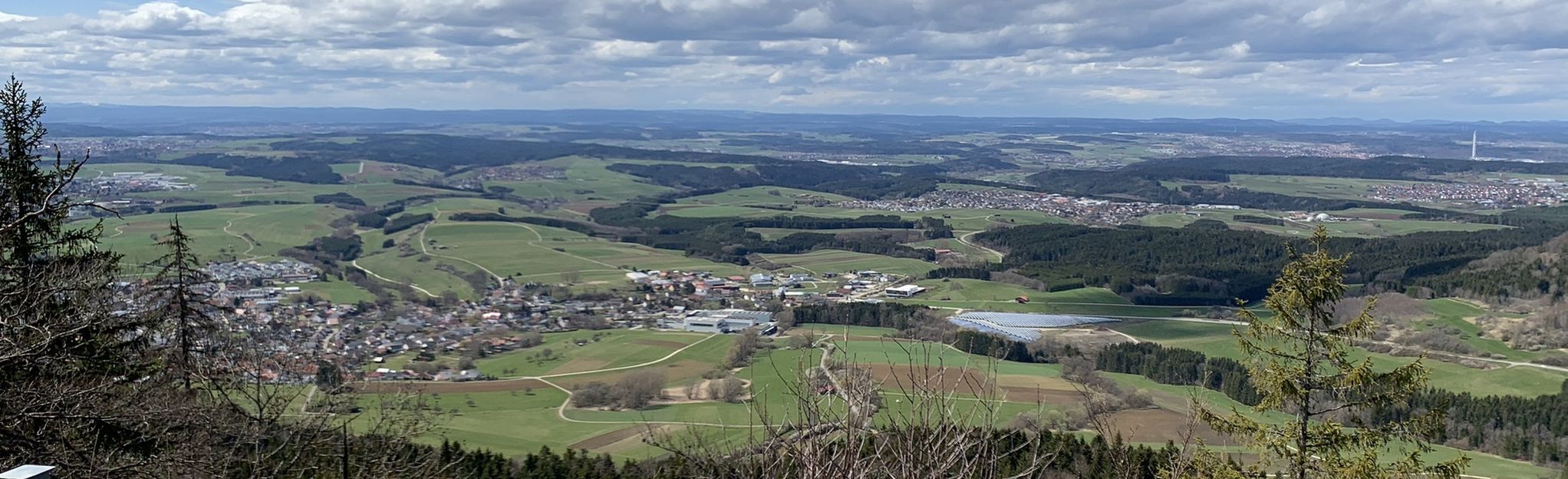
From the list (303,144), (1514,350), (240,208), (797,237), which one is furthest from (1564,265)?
(303,144)

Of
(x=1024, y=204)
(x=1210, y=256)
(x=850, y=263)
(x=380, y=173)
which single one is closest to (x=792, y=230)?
(x=850, y=263)

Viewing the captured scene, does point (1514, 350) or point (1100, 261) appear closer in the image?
point (1514, 350)

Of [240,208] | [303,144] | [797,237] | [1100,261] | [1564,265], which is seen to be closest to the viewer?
[1564,265]

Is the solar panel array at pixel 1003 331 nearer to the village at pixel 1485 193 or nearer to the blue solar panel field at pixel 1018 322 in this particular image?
the blue solar panel field at pixel 1018 322

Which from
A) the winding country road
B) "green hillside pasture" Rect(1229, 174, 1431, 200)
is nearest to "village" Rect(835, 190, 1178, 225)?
the winding country road

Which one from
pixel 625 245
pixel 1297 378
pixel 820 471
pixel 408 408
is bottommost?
pixel 625 245

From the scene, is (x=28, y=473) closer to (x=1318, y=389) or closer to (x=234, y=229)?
(x=1318, y=389)

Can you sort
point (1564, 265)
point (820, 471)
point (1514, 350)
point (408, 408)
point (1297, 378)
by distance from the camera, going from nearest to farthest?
1. point (820, 471)
2. point (1297, 378)
3. point (408, 408)
4. point (1514, 350)
5. point (1564, 265)

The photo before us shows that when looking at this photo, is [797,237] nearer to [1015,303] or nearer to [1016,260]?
[1016,260]
